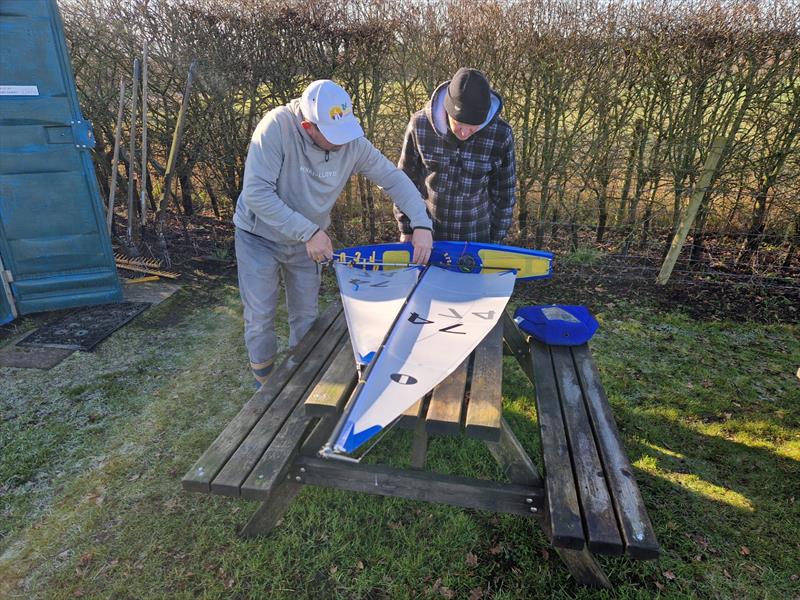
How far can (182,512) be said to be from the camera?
8.82 ft

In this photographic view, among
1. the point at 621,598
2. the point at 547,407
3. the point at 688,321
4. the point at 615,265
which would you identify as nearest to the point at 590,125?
the point at 615,265

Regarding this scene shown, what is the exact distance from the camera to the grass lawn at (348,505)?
2348 millimetres

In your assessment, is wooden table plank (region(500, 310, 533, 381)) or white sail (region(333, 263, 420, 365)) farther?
wooden table plank (region(500, 310, 533, 381))

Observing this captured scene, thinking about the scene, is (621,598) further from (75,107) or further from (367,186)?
(75,107)

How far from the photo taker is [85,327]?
457 centimetres

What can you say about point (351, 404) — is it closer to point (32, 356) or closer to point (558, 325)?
point (558, 325)

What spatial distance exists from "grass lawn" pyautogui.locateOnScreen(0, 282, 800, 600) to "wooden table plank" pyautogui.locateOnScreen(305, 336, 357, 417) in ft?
2.82

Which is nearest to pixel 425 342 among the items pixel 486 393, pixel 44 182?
pixel 486 393

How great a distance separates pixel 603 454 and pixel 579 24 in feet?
14.5

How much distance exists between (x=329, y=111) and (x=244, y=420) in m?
1.58

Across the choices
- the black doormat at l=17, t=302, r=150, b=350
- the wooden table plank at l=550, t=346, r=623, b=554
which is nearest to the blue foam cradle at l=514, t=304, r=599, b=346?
the wooden table plank at l=550, t=346, r=623, b=554

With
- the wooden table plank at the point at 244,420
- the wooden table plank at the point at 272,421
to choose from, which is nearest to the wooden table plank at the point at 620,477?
the wooden table plank at the point at 272,421

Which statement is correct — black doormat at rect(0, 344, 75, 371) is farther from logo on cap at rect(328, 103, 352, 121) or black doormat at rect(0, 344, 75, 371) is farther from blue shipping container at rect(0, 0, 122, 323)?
logo on cap at rect(328, 103, 352, 121)

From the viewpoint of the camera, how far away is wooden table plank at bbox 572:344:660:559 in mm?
1754
